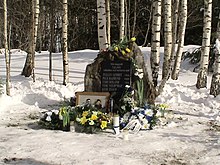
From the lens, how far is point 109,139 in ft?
17.8

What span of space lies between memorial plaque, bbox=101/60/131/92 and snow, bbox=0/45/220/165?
126cm

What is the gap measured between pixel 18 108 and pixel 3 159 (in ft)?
12.0

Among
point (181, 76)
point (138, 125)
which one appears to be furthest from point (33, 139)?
point (181, 76)

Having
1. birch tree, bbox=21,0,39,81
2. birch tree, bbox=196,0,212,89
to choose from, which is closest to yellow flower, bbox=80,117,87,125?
birch tree, bbox=196,0,212,89

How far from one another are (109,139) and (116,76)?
6.93 ft

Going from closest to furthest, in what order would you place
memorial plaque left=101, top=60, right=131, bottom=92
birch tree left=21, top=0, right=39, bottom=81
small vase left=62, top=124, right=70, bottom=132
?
small vase left=62, top=124, right=70, bottom=132 < memorial plaque left=101, top=60, right=131, bottom=92 < birch tree left=21, top=0, right=39, bottom=81

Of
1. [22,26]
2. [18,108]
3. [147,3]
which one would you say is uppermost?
[147,3]

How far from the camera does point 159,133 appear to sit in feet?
19.1

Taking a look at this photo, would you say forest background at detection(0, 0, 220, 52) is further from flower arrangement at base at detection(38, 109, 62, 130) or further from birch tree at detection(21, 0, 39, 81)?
flower arrangement at base at detection(38, 109, 62, 130)

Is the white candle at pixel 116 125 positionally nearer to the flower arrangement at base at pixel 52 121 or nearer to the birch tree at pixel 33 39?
the flower arrangement at base at pixel 52 121

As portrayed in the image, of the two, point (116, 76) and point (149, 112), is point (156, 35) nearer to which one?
point (116, 76)

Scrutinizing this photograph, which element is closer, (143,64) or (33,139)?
(33,139)

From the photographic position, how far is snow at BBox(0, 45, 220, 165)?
14.7 ft

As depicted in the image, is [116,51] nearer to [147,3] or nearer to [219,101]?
[219,101]
